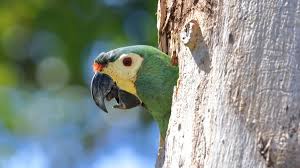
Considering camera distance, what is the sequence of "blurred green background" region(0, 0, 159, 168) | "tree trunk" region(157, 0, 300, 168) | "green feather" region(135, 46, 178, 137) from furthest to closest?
"blurred green background" region(0, 0, 159, 168)
"green feather" region(135, 46, 178, 137)
"tree trunk" region(157, 0, 300, 168)

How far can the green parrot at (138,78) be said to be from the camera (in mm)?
2938

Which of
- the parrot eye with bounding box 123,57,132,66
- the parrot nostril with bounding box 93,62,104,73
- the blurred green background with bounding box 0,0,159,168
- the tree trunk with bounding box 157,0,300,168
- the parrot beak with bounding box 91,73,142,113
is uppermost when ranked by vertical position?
the tree trunk with bounding box 157,0,300,168

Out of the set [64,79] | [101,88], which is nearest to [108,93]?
[101,88]

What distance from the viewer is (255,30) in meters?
2.29

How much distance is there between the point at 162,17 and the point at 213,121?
0.81 metres

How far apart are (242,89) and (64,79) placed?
4185mm

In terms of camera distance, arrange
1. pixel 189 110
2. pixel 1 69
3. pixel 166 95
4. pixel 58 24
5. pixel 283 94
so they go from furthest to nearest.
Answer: pixel 1 69 → pixel 58 24 → pixel 166 95 → pixel 189 110 → pixel 283 94

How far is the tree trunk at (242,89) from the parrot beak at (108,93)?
541 mm

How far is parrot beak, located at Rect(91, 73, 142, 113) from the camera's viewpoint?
2.95 metres

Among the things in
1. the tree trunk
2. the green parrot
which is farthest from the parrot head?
the tree trunk

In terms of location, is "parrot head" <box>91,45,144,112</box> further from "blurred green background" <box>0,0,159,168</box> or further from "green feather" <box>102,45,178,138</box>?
"blurred green background" <box>0,0,159,168</box>

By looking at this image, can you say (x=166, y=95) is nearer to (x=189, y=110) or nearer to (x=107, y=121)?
(x=189, y=110)

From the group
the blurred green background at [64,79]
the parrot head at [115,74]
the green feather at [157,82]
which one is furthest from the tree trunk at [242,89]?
the blurred green background at [64,79]

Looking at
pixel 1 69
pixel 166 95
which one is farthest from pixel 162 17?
pixel 1 69
